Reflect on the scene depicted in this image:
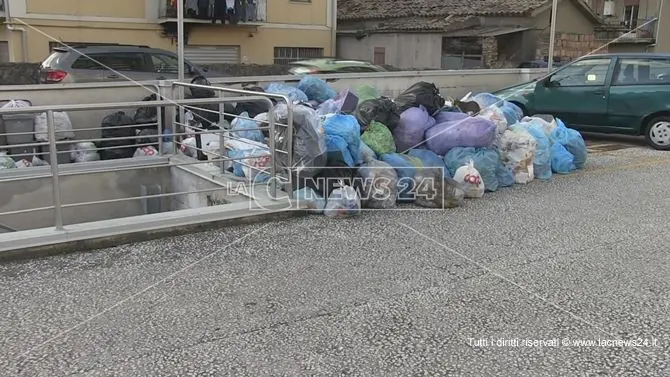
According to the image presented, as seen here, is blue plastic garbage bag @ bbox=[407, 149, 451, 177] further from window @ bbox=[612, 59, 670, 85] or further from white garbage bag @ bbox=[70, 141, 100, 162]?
window @ bbox=[612, 59, 670, 85]

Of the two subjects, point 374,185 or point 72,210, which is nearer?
point 374,185

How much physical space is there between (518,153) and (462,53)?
1873cm

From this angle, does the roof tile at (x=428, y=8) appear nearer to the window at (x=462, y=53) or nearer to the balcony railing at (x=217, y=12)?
the window at (x=462, y=53)

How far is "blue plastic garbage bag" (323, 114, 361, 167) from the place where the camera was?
6254 millimetres

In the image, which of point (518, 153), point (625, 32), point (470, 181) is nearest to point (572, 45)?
point (625, 32)

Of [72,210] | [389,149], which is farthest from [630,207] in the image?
[72,210]

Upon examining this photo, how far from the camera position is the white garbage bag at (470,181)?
6.83 m

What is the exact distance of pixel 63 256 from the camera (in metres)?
4.84

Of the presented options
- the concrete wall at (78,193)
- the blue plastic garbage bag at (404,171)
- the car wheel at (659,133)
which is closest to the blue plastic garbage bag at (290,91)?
the concrete wall at (78,193)

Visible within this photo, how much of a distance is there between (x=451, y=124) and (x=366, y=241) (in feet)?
8.47

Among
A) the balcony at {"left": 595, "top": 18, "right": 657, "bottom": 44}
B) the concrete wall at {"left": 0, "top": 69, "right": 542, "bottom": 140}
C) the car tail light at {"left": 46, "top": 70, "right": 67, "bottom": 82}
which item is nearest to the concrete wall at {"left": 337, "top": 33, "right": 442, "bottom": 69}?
the balcony at {"left": 595, "top": 18, "right": 657, "bottom": 44}

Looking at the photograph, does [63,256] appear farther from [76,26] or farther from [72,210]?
[76,26]

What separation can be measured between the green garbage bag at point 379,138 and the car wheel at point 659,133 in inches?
219

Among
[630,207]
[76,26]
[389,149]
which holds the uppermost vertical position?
[76,26]
